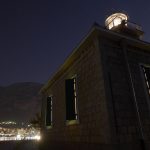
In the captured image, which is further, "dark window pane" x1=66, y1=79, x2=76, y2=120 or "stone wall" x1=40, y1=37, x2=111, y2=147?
"dark window pane" x1=66, y1=79, x2=76, y2=120

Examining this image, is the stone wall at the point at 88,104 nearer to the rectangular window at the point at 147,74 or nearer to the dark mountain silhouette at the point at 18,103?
the rectangular window at the point at 147,74

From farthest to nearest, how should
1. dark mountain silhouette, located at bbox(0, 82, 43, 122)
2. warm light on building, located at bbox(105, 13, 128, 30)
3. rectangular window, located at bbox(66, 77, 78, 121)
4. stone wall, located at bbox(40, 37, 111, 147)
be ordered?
dark mountain silhouette, located at bbox(0, 82, 43, 122)
warm light on building, located at bbox(105, 13, 128, 30)
rectangular window, located at bbox(66, 77, 78, 121)
stone wall, located at bbox(40, 37, 111, 147)

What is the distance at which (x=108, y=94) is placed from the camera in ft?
18.1

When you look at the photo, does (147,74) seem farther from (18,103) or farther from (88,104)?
(18,103)

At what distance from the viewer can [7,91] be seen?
163875 mm

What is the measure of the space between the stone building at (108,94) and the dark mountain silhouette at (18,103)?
137 metres

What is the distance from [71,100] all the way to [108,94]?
2449mm

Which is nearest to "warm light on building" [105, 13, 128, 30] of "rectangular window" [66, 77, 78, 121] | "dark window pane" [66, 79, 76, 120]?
"rectangular window" [66, 77, 78, 121]

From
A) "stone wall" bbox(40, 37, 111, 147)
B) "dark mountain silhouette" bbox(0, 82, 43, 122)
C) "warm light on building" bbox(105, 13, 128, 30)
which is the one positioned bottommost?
"stone wall" bbox(40, 37, 111, 147)

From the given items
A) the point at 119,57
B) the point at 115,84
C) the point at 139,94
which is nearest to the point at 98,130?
the point at 115,84

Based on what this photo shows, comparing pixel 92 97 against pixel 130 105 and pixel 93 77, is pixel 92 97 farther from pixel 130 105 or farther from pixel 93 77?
pixel 130 105

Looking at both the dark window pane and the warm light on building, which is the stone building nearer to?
the dark window pane

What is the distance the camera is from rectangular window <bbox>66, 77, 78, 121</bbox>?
7.28 metres

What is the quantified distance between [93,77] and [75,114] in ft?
6.29
